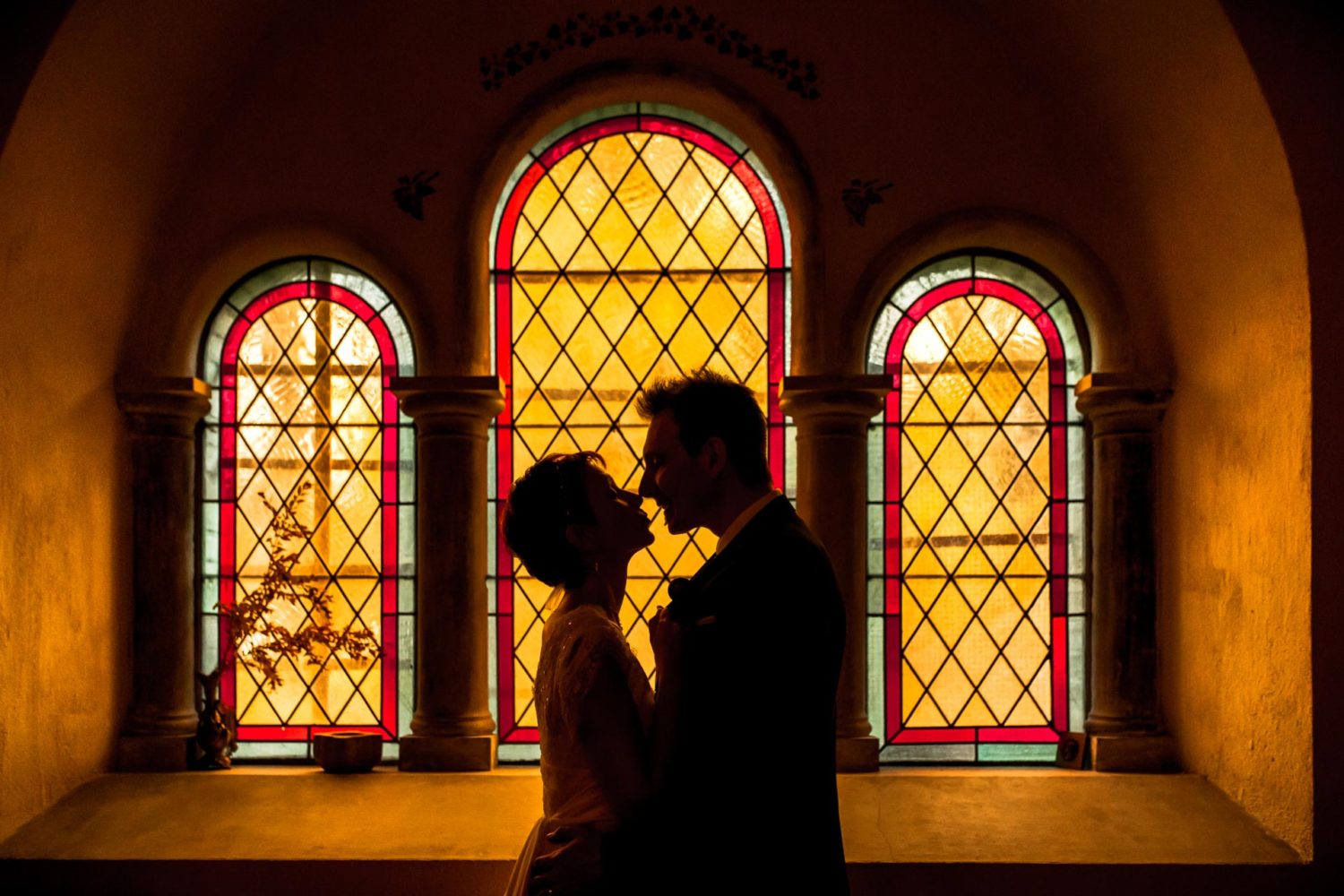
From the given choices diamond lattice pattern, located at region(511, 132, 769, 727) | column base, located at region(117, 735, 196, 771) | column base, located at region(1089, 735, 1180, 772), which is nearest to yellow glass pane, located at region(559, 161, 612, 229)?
diamond lattice pattern, located at region(511, 132, 769, 727)

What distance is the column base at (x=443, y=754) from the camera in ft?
16.1

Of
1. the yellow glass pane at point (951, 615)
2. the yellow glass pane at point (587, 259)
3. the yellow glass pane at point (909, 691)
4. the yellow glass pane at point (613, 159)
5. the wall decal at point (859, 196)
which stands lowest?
the yellow glass pane at point (909, 691)

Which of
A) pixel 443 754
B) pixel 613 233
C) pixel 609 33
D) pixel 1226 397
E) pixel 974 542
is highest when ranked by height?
pixel 609 33

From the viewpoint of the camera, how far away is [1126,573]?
193 inches

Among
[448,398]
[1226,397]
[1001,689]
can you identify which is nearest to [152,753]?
[448,398]

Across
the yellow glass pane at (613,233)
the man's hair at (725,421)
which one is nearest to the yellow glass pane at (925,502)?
→ the yellow glass pane at (613,233)

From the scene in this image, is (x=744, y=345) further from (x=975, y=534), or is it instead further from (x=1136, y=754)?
(x=1136, y=754)

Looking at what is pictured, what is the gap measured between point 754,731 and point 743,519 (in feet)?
1.12

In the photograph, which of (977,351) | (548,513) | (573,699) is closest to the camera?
(573,699)

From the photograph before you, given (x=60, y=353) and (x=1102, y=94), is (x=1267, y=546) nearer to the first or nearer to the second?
(x=1102, y=94)

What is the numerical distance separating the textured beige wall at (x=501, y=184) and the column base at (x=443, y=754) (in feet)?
3.68

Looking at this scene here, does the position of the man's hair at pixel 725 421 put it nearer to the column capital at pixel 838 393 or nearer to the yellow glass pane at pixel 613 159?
the column capital at pixel 838 393

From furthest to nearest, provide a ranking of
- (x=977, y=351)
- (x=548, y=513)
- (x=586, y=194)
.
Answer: (x=586, y=194)
(x=977, y=351)
(x=548, y=513)

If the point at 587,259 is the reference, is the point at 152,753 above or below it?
below
